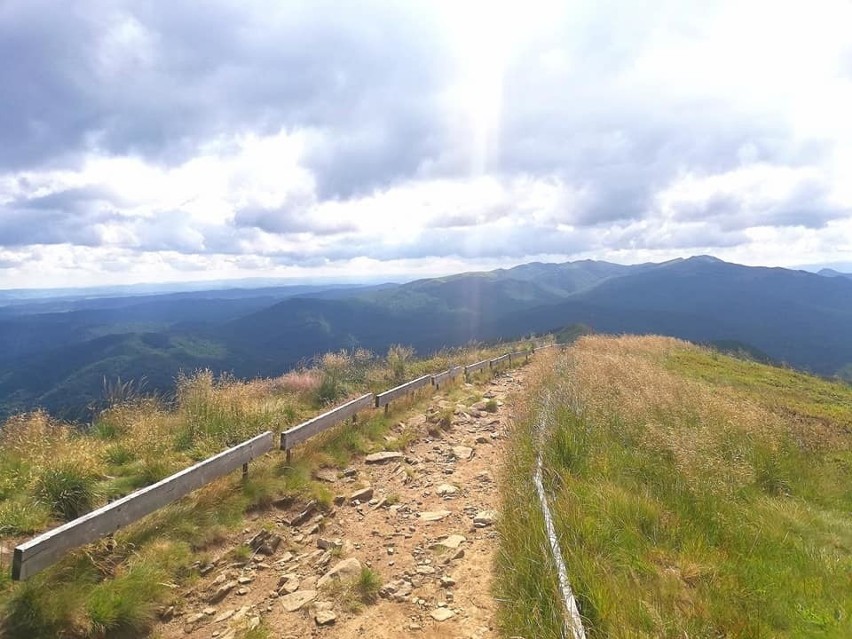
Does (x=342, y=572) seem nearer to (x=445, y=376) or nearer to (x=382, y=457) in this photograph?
(x=382, y=457)

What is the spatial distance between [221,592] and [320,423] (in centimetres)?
423

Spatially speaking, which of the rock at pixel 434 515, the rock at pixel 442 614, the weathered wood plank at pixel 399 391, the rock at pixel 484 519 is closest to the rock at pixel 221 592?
the rock at pixel 442 614

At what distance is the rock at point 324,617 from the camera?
180 inches

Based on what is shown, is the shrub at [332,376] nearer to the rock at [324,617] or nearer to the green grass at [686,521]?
the green grass at [686,521]

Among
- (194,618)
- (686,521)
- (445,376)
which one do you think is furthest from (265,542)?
(445,376)

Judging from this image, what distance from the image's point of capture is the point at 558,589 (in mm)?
4055

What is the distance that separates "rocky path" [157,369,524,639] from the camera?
456 centimetres

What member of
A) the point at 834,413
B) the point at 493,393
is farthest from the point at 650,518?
the point at 834,413

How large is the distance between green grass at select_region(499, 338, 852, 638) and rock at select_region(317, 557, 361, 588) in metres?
1.70

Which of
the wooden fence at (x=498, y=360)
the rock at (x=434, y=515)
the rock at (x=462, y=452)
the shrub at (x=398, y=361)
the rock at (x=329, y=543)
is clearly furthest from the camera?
the wooden fence at (x=498, y=360)

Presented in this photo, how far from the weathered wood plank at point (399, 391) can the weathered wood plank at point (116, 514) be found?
15.2 feet

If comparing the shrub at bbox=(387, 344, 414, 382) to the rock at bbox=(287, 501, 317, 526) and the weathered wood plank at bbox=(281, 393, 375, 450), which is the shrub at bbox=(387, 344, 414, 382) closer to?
the weathered wood plank at bbox=(281, 393, 375, 450)

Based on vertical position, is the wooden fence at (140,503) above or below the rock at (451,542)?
above

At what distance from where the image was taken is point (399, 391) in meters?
13.2
